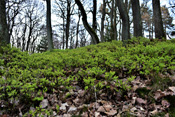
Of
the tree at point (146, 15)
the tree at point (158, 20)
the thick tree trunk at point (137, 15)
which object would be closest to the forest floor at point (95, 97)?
the thick tree trunk at point (137, 15)

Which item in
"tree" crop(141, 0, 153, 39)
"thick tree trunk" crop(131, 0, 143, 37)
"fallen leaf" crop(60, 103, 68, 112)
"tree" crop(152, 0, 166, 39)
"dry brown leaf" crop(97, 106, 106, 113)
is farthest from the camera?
"tree" crop(141, 0, 153, 39)

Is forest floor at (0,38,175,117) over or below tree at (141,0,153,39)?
below

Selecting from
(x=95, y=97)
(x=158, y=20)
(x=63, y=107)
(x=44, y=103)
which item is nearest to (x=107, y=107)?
(x=95, y=97)

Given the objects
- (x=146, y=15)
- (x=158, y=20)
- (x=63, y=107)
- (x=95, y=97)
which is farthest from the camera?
(x=146, y=15)

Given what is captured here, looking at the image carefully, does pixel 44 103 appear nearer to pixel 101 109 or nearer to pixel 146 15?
pixel 101 109

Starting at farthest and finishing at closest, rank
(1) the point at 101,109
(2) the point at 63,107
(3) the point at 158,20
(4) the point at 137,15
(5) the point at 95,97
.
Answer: (3) the point at 158,20
(4) the point at 137,15
(5) the point at 95,97
(2) the point at 63,107
(1) the point at 101,109

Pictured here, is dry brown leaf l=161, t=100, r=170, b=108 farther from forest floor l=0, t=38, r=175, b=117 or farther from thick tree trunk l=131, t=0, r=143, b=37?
thick tree trunk l=131, t=0, r=143, b=37

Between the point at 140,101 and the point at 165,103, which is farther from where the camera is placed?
the point at 140,101

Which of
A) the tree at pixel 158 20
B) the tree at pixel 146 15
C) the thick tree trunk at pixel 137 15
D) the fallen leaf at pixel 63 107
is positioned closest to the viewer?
the fallen leaf at pixel 63 107

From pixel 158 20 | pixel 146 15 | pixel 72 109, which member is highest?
pixel 146 15

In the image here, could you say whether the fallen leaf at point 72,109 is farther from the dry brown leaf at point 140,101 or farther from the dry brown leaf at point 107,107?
the dry brown leaf at point 140,101

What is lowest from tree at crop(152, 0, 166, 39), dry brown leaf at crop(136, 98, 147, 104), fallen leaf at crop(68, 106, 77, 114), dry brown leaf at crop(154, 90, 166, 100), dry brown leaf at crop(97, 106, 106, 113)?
fallen leaf at crop(68, 106, 77, 114)

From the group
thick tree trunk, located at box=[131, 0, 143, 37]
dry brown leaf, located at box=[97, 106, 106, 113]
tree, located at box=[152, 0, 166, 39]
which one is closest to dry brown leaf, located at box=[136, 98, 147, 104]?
dry brown leaf, located at box=[97, 106, 106, 113]

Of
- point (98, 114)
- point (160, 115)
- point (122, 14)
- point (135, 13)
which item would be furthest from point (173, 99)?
point (135, 13)
